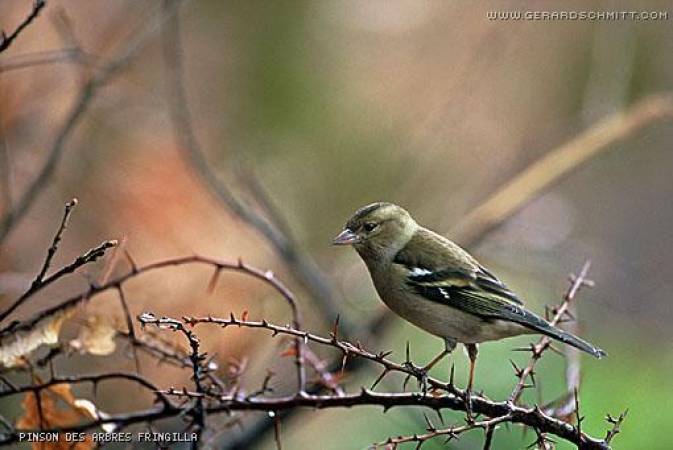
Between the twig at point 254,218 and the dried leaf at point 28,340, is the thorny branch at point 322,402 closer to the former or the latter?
the dried leaf at point 28,340

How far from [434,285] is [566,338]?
0.42 metres

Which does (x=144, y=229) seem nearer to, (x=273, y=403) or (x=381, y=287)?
(x=381, y=287)

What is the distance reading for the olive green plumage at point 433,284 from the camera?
8.23 feet

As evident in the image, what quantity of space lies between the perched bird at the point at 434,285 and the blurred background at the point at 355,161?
2.49 ft

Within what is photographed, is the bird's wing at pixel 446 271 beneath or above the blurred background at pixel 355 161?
beneath

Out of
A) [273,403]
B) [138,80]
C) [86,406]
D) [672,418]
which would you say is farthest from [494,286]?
[138,80]

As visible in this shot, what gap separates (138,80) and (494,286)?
3487 mm

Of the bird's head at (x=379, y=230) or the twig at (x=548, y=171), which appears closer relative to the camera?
the bird's head at (x=379, y=230)

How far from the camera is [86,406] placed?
81.3 inches

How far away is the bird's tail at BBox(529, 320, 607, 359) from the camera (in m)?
2.23

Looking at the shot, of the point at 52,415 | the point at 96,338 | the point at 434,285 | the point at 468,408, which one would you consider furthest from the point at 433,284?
the point at 52,415

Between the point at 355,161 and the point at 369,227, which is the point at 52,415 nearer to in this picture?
the point at 369,227

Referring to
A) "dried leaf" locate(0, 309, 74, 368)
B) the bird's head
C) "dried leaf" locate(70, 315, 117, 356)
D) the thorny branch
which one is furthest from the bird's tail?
"dried leaf" locate(0, 309, 74, 368)

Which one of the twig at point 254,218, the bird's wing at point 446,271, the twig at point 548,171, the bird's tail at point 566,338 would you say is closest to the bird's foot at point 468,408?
the bird's tail at point 566,338
